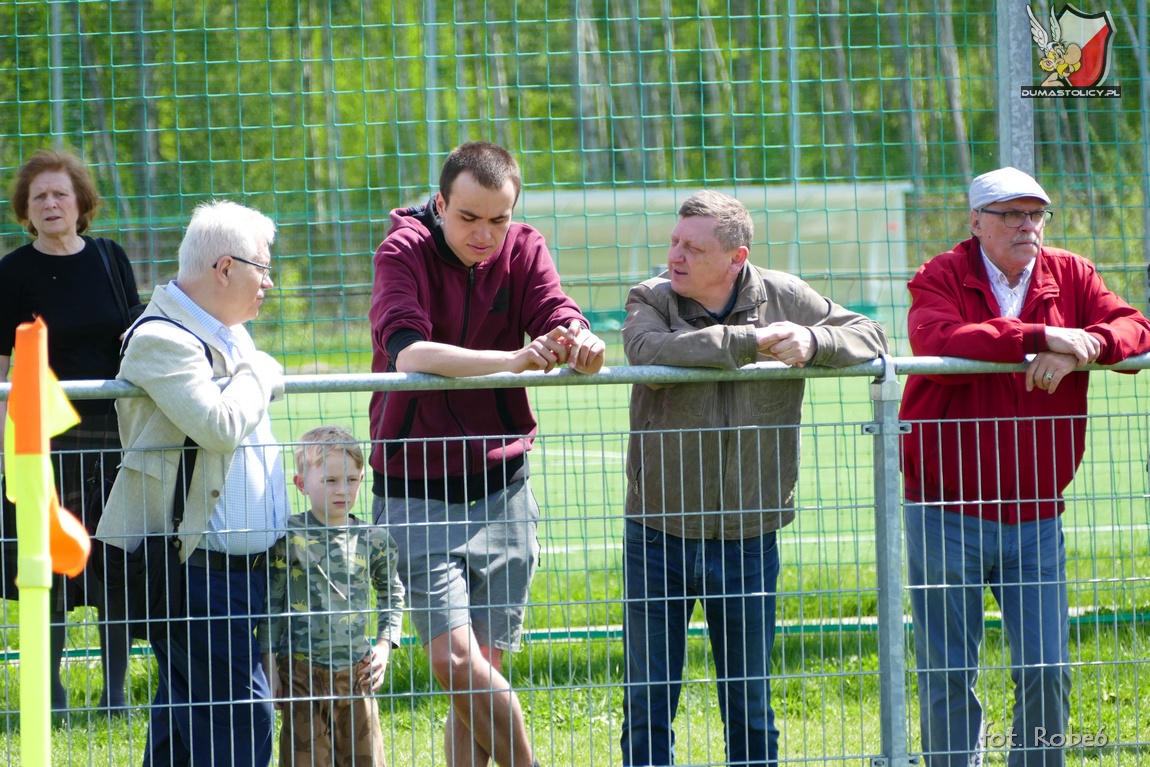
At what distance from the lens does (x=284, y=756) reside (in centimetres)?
369

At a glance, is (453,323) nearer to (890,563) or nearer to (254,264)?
(254,264)

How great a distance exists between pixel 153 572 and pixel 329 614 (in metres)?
0.46

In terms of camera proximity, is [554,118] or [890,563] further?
[554,118]

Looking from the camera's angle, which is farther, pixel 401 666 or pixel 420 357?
pixel 401 666

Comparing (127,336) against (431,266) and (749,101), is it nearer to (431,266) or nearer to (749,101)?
(431,266)

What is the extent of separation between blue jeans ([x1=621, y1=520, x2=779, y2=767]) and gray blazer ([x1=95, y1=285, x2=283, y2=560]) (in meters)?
1.15

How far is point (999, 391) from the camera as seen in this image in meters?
3.85

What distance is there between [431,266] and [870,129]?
3696mm

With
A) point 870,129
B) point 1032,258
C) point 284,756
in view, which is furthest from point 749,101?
point 284,756

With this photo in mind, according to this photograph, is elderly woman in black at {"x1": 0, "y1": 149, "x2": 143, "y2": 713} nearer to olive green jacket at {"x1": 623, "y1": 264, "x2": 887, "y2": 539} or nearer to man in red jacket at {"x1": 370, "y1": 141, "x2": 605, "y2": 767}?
man in red jacket at {"x1": 370, "y1": 141, "x2": 605, "y2": 767}

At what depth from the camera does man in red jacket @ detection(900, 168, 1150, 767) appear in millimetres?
3777

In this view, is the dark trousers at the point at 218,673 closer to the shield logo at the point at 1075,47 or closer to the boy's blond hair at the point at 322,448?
the boy's blond hair at the point at 322,448

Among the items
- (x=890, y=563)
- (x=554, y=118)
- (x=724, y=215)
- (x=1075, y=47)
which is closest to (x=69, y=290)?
(x=724, y=215)

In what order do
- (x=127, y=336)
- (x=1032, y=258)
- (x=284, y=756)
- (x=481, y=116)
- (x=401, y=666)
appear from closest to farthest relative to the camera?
(x=127, y=336) < (x=284, y=756) < (x=1032, y=258) < (x=401, y=666) < (x=481, y=116)
